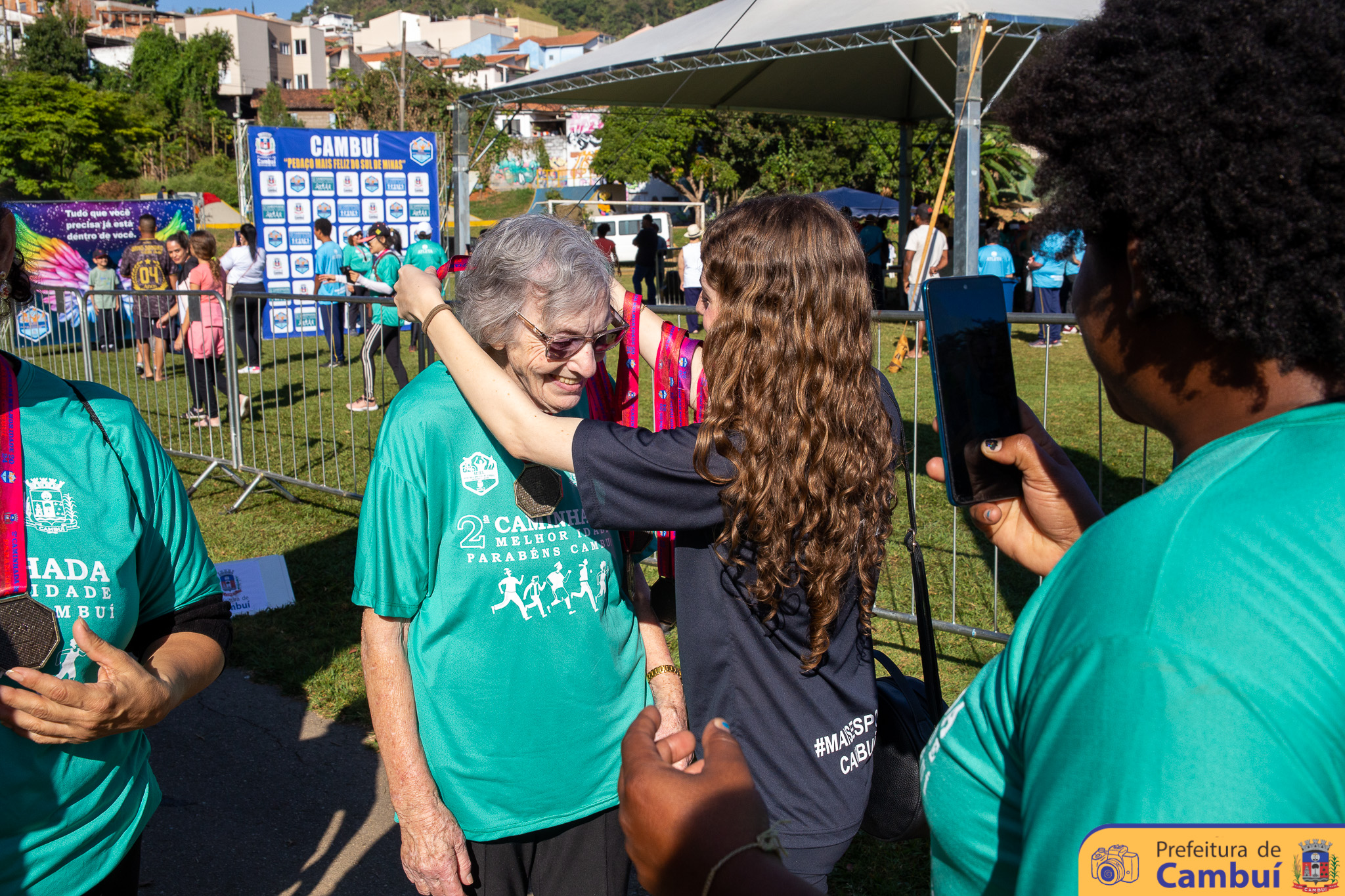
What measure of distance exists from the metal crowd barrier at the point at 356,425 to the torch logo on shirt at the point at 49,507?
1.34 meters

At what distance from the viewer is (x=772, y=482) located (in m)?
1.71

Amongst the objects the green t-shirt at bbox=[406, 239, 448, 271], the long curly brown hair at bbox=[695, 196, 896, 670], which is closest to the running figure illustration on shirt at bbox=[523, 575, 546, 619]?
the long curly brown hair at bbox=[695, 196, 896, 670]

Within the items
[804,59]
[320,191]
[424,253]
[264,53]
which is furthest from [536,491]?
[264,53]

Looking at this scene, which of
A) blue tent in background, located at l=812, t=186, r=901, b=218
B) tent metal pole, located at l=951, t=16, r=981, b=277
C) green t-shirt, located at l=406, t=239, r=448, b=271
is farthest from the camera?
blue tent in background, located at l=812, t=186, r=901, b=218

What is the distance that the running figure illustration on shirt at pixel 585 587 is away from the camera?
2.00 metres

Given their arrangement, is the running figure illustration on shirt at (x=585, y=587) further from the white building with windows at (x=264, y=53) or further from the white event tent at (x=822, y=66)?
the white building with windows at (x=264, y=53)

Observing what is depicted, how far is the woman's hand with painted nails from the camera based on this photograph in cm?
151

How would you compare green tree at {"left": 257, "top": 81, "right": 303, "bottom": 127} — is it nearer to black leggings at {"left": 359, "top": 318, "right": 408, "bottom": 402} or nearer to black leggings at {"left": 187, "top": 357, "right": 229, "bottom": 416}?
black leggings at {"left": 359, "top": 318, "right": 408, "bottom": 402}

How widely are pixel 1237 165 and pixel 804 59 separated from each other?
15.1m

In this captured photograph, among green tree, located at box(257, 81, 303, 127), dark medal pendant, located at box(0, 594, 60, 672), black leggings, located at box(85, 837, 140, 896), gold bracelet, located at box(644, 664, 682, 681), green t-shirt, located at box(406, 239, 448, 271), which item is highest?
green tree, located at box(257, 81, 303, 127)

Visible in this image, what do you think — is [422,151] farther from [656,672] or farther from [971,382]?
[971,382]

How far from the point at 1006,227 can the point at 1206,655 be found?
19.8m

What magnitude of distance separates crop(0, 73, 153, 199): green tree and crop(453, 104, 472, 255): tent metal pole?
118ft

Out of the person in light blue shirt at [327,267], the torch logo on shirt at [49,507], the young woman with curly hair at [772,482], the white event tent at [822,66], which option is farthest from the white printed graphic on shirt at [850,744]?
the person in light blue shirt at [327,267]
